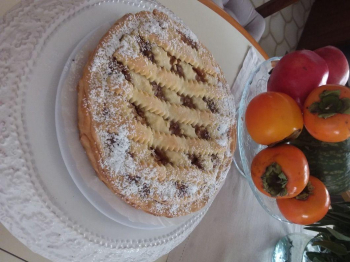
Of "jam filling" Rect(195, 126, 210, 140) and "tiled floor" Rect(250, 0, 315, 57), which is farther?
"tiled floor" Rect(250, 0, 315, 57)

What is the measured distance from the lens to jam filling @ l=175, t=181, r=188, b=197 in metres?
0.61

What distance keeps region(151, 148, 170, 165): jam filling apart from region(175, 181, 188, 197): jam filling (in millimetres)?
46

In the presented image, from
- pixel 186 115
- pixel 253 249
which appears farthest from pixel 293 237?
pixel 186 115

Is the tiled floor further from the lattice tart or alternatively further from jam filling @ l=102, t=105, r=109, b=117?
jam filling @ l=102, t=105, r=109, b=117

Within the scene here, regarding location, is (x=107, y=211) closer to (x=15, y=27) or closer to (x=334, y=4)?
(x=15, y=27)

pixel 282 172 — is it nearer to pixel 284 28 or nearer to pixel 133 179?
pixel 133 179

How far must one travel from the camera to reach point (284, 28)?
2344 mm

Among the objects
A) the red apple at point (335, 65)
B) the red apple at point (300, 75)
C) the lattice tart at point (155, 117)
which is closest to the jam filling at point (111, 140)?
the lattice tart at point (155, 117)

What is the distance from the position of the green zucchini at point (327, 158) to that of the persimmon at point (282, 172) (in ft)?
0.35

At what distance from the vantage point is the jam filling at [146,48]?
601mm

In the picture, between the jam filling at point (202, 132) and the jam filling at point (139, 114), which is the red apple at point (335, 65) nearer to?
the jam filling at point (202, 132)

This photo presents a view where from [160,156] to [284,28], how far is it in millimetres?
2076

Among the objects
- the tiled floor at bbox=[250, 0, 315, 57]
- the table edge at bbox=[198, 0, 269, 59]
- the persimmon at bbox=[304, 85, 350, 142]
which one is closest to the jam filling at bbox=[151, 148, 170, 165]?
the persimmon at bbox=[304, 85, 350, 142]

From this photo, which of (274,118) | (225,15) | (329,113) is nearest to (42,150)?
(274,118)
